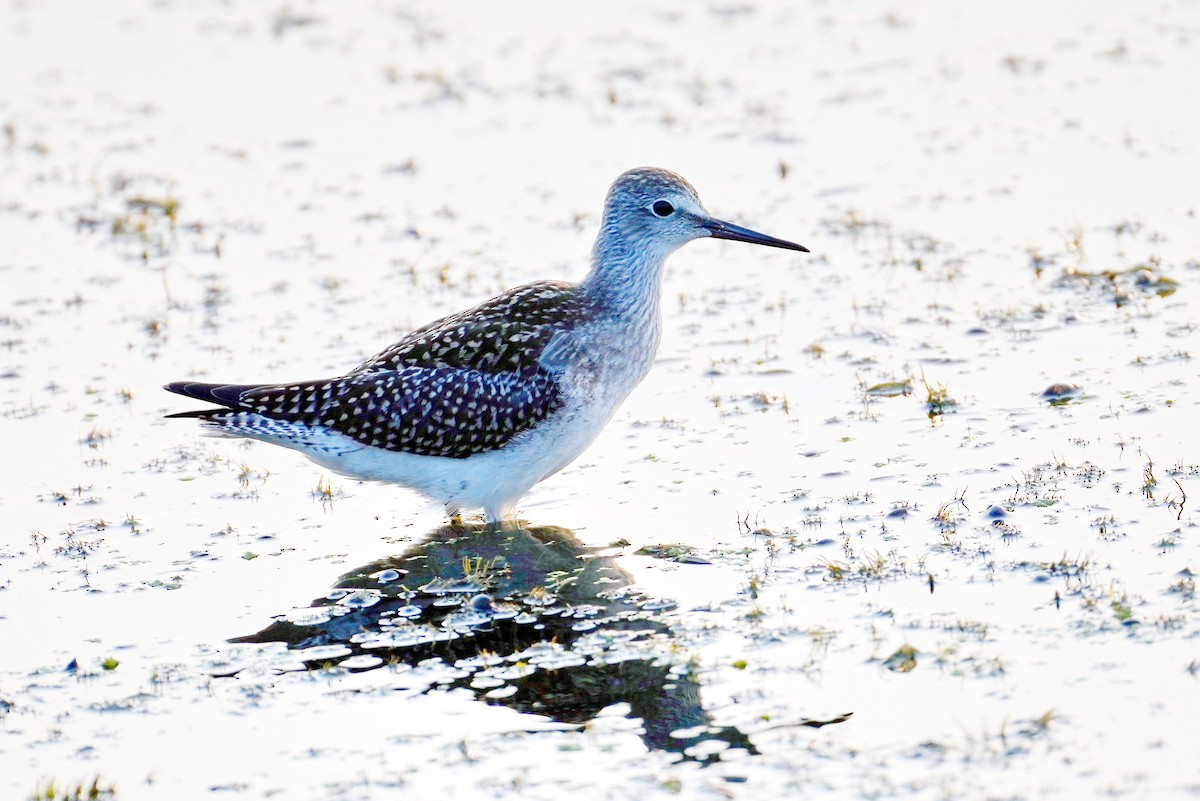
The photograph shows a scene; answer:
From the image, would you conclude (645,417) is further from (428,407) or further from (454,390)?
(428,407)

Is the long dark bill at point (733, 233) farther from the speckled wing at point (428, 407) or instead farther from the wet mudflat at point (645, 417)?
the speckled wing at point (428, 407)

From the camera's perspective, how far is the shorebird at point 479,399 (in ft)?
31.2

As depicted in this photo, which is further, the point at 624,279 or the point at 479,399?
the point at 624,279

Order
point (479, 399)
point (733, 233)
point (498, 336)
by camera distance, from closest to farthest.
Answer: point (479, 399)
point (498, 336)
point (733, 233)

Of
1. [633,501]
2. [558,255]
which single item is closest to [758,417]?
[633,501]

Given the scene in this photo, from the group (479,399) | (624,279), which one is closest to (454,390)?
(479,399)

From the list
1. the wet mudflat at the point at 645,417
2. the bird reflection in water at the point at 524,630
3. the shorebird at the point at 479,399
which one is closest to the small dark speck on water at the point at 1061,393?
the wet mudflat at the point at 645,417

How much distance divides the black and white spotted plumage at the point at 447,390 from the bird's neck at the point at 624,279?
18cm

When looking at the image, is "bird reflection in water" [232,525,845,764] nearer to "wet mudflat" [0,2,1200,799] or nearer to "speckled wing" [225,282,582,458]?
"wet mudflat" [0,2,1200,799]

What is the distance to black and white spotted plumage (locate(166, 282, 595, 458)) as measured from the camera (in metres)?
9.52

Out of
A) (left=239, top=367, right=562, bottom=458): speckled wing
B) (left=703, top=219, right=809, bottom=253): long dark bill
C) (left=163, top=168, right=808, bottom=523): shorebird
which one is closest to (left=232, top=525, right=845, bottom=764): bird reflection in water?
(left=163, top=168, right=808, bottom=523): shorebird

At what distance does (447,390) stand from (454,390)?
42 millimetres

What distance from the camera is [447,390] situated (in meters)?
9.62

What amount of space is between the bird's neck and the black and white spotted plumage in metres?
0.18
